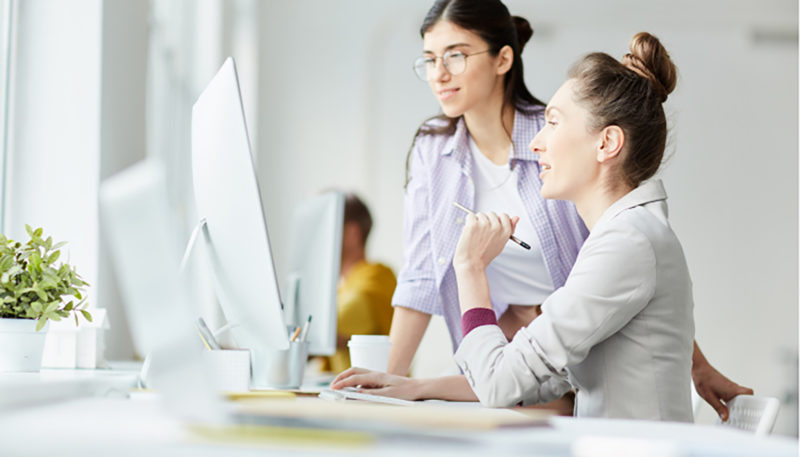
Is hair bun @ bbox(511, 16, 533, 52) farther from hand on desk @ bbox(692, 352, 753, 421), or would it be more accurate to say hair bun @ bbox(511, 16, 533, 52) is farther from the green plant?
the green plant

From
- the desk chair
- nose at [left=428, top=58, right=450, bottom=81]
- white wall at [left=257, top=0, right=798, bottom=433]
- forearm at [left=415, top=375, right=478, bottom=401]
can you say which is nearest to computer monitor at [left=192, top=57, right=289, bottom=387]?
forearm at [left=415, top=375, right=478, bottom=401]

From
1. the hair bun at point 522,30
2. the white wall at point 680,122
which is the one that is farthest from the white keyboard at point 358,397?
the white wall at point 680,122

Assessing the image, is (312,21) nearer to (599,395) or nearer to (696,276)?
(696,276)

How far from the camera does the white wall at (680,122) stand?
5426mm

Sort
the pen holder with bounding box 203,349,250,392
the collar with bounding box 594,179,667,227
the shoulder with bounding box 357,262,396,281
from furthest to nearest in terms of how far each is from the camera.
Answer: the shoulder with bounding box 357,262,396,281
the collar with bounding box 594,179,667,227
the pen holder with bounding box 203,349,250,392

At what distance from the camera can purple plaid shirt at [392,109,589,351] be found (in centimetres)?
178

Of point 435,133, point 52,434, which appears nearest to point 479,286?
point 435,133

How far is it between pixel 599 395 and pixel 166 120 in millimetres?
2983

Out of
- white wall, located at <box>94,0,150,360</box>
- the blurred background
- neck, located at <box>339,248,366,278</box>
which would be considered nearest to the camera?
white wall, located at <box>94,0,150,360</box>

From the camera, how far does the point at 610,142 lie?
142cm

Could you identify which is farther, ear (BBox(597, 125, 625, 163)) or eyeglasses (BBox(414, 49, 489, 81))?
eyeglasses (BBox(414, 49, 489, 81))

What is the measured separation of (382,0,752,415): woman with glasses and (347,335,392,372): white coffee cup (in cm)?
21

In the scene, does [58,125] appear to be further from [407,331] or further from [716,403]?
[716,403]

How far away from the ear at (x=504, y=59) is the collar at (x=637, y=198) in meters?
0.63
